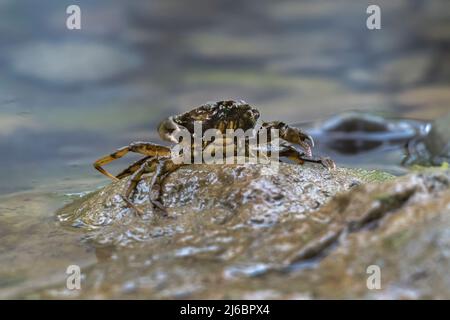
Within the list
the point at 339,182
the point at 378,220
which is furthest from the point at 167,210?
the point at 378,220

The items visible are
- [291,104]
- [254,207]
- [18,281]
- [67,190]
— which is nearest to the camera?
[18,281]

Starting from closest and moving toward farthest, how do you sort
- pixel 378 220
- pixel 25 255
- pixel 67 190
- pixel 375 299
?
pixel 375 299, pixel 378 220, pixel 25 255, pixel 67 190

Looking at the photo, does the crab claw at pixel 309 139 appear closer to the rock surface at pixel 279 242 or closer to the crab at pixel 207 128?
the crab at pixel 207 128

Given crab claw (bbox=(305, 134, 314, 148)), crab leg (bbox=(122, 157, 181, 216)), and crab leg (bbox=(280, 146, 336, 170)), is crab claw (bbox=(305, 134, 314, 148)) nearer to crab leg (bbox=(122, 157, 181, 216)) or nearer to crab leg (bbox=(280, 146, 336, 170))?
crab leg (bbox=(280, 146, 336, 170))

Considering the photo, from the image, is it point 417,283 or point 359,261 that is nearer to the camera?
point 417,283

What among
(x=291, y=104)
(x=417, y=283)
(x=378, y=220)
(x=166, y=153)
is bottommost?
(x=417, y=283)

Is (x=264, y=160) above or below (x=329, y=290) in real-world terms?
above

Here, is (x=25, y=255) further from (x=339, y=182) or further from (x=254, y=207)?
(x=339, y=182)
